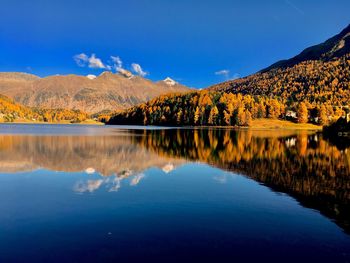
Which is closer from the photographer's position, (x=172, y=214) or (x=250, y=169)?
(x=172, y=214)

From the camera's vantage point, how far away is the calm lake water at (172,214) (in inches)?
666

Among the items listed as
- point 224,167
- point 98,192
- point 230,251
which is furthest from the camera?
point 224,167

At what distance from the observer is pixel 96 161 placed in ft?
166

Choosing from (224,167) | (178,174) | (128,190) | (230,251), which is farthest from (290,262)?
(224,167)

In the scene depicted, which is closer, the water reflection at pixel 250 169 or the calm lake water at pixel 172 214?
the calm lake water at pixel 172 214

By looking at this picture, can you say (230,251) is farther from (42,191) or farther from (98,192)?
(42,191)

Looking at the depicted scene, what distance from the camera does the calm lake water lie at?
16906mm

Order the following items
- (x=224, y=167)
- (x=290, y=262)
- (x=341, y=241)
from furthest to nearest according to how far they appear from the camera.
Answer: (x=224, y=167), (x=341, y=241), (x=290, y=262)

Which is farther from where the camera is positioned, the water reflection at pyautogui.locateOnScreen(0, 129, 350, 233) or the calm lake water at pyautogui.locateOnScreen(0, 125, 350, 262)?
the water reflection at pyautogui.locateOnScreen(0, 129, 350, 233)

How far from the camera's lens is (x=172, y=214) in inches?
925

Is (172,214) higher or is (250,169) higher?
(172,214)

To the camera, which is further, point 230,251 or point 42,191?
point 42,191

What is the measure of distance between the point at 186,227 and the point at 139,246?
401cm

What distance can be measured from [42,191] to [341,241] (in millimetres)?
24854
